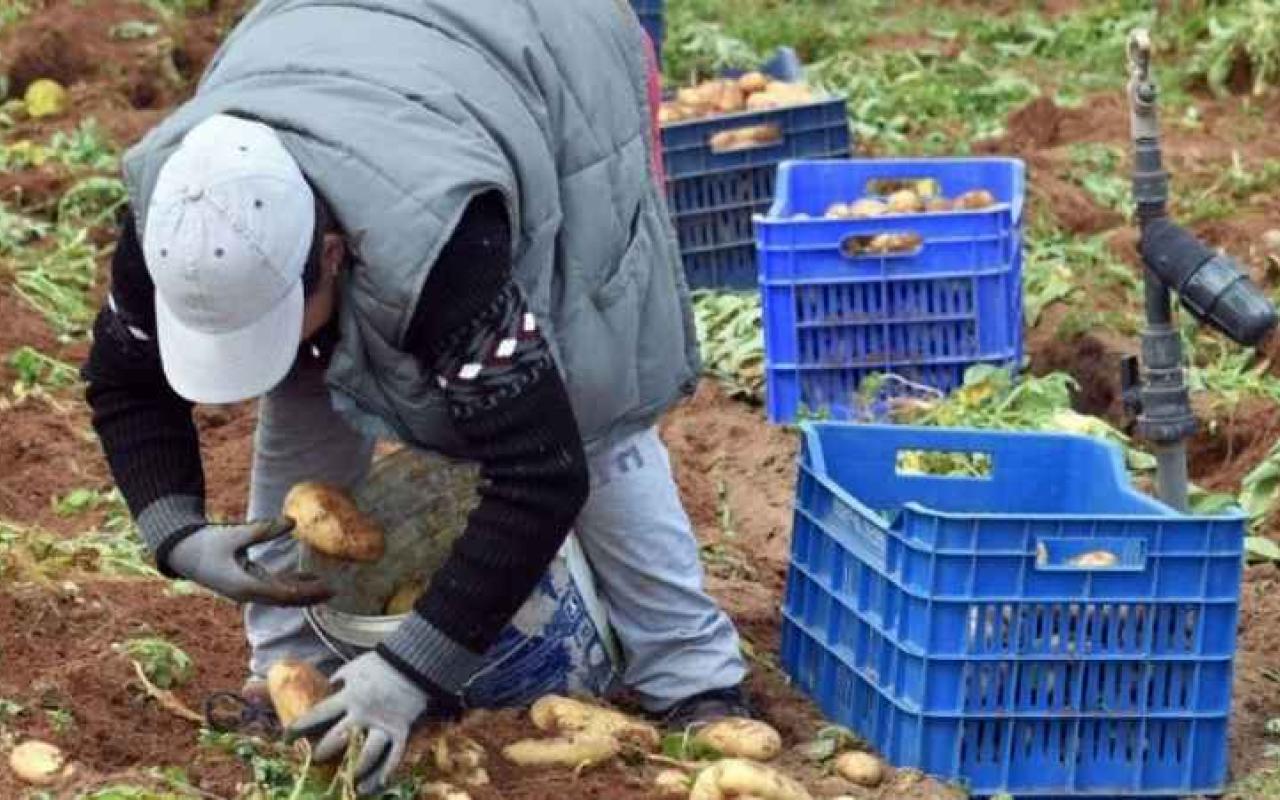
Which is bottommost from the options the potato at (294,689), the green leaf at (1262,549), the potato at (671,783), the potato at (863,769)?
the green leaf at (1262,549)

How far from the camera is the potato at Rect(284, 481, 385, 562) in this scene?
4281 millimetres

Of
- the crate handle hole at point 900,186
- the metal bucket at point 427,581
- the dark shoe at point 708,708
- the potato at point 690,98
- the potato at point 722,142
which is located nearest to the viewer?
the metal bucket at point 427,581

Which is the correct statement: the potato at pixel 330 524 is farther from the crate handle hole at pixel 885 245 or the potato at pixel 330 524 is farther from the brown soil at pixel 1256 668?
the crate handle hole at pixel 885 245

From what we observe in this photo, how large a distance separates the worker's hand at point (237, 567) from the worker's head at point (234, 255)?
398 mm

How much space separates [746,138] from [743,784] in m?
3.76

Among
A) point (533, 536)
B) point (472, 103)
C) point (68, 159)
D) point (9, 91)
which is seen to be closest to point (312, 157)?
point (472, 103)

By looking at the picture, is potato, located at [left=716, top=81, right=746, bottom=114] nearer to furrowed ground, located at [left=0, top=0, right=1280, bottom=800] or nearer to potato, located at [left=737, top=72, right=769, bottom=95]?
potato, located at [left=737, top=72, right=769, bottom=95]

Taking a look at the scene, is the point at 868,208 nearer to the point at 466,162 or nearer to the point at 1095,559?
the point at 1095,559

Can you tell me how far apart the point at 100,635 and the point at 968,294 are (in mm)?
2485

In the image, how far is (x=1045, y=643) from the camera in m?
4.37

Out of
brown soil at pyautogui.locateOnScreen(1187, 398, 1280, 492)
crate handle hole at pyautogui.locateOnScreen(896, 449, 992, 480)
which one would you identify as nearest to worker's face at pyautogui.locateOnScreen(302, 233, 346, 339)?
crate handle hole at pyautogui.locateOnScreen(896, 449, 992, 480)

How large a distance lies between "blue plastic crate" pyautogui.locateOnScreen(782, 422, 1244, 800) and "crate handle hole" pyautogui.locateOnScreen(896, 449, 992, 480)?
0.47m

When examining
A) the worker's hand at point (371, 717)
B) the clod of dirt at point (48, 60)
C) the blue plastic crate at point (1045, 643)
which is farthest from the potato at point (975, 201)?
the clod of dirt at point (48, 60)

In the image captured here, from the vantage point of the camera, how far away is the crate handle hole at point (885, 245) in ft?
21.0
